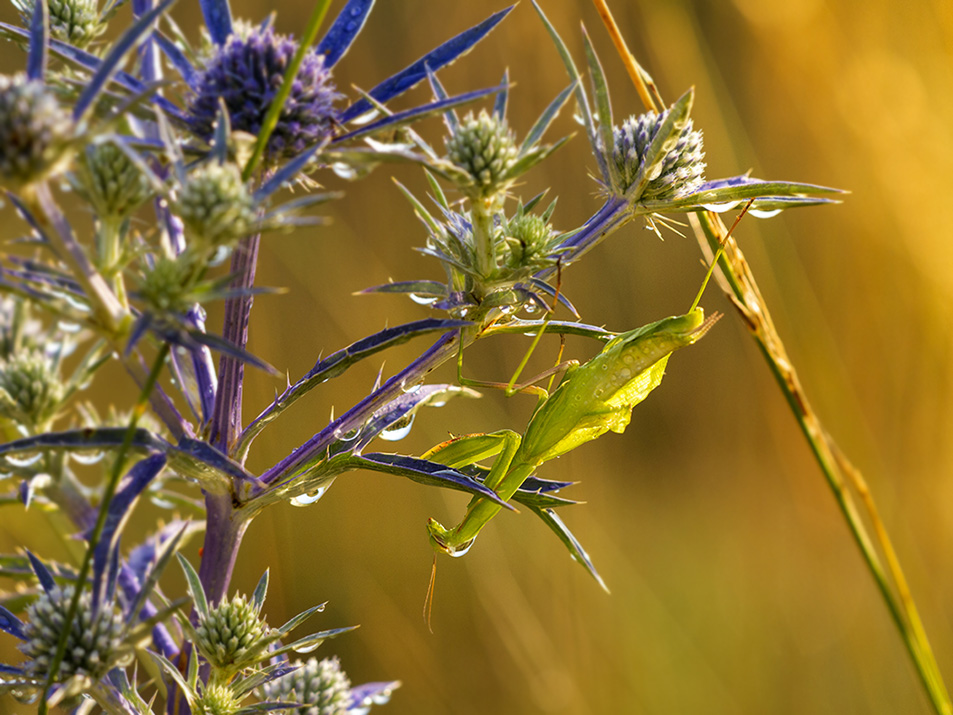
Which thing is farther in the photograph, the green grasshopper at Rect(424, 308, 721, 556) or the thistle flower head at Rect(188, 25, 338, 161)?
the green grasshopper at Rect(424, 308, 721, 556)

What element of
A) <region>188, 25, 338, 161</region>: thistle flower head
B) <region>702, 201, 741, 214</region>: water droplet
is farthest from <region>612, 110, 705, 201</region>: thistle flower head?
<region>188, 25, 338, 161</region>: thistle flower head

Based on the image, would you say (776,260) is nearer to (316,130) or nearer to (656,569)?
(656,569)

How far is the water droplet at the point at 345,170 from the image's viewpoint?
755 mm

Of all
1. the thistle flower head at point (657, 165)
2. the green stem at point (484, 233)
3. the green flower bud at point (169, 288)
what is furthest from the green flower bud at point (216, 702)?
the thistle flower head at point (657, 165)

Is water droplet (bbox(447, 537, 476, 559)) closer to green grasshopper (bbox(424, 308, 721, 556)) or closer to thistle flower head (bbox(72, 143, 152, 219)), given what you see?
green grasshopper (bbox(424, 308, 721, 556))

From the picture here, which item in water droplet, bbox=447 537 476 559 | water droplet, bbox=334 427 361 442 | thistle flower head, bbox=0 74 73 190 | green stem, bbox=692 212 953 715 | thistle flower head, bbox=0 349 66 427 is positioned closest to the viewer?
thistle flower head, bbox=0 74 73 190

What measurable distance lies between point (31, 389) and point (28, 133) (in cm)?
63

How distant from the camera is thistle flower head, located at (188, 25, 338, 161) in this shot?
755 mm

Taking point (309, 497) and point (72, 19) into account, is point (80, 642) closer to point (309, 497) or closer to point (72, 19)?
point (309, 497)

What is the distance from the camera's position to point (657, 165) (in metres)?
0.90

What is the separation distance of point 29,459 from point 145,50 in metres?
0.58

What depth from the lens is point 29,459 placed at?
1.00 metres

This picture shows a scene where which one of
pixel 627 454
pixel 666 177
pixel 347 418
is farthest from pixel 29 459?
pixel 627 454

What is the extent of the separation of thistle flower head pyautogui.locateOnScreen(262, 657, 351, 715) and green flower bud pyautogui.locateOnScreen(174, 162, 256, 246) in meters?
0.61
